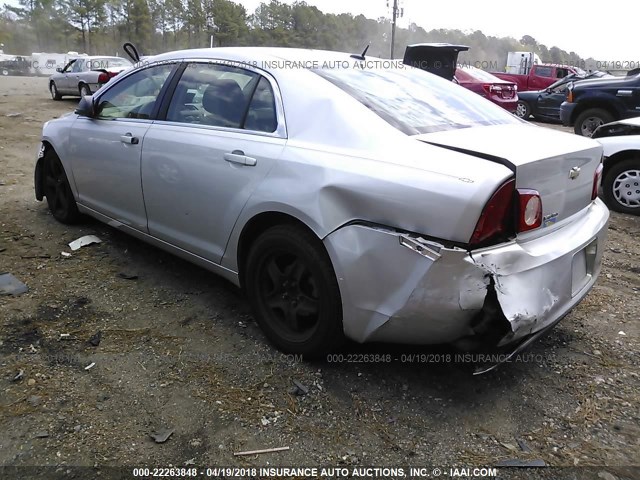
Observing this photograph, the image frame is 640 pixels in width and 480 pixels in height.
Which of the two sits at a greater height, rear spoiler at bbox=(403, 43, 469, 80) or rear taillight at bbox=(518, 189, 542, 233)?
rear spoiler at bbox=(403, 43, 469, 80)

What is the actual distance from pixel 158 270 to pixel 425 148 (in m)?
2.45

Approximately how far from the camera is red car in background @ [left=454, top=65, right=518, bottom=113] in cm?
1166

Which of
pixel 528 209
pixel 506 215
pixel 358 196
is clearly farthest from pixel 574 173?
pixel 358 196

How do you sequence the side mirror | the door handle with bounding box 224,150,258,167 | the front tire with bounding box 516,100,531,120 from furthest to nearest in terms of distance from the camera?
the front tire with bounding box 516,100,531,120 → the side mirror → the door handle with bounding box 224,150,258,167

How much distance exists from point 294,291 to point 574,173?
1.49 metres

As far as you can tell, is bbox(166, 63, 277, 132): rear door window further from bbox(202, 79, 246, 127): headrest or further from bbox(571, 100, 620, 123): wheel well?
bbox(571, 100, 620, 123): wheel well

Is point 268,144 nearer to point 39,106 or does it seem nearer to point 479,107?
point 479,107

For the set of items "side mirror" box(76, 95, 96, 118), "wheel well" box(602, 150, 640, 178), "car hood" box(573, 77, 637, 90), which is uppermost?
"car hood" box(573, 77, 637, 90)

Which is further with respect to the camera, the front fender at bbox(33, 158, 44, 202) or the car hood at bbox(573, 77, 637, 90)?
the car hood at bbox(573, 77, 637, 90)

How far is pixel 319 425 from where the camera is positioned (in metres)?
2.30

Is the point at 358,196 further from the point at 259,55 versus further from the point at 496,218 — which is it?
the point at 259,55

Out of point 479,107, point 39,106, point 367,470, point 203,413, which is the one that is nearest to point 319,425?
point 367,470

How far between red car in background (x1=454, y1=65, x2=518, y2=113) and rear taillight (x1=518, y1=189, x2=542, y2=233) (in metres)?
10.0

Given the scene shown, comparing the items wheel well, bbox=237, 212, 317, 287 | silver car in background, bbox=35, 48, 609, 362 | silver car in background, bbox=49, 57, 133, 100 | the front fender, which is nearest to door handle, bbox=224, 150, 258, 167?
silver car in background, bbox=35, 48, 609, 362
